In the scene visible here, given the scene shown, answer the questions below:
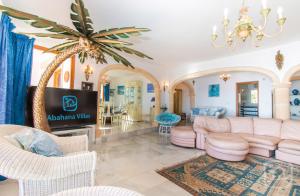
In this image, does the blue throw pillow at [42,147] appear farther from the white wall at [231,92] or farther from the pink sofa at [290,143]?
the white wall at [231,92]

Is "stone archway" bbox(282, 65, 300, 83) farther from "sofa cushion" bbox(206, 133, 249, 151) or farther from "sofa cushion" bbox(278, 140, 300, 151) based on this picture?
"sofa cushion" bbox(206, 133, 249, 151)

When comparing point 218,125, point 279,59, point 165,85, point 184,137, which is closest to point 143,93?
point 165,85

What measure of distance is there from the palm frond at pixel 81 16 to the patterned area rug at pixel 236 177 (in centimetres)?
251

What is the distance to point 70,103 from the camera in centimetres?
330

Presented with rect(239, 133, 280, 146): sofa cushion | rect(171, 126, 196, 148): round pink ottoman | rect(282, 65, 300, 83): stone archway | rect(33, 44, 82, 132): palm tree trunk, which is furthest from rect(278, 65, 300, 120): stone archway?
rect(33, 44, 82, 132): palm tree trunk

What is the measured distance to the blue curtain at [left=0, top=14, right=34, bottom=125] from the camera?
2.25 metres

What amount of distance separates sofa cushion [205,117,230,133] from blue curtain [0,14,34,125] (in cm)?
461

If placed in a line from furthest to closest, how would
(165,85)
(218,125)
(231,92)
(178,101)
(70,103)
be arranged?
(178,101)
(231,92)
(165,85)
(218,125)
(70,103)

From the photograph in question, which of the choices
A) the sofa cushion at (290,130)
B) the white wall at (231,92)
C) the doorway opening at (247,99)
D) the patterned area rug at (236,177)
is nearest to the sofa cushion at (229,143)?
the patterned area rug at (236,177)

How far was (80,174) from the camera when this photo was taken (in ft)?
4.57

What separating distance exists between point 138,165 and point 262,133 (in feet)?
11.5

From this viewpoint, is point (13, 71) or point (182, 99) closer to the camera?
point (13, 71)

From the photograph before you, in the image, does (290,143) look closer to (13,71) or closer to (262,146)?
(262,146)

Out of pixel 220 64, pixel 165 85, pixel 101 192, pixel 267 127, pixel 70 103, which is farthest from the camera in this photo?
pixel 165 85
